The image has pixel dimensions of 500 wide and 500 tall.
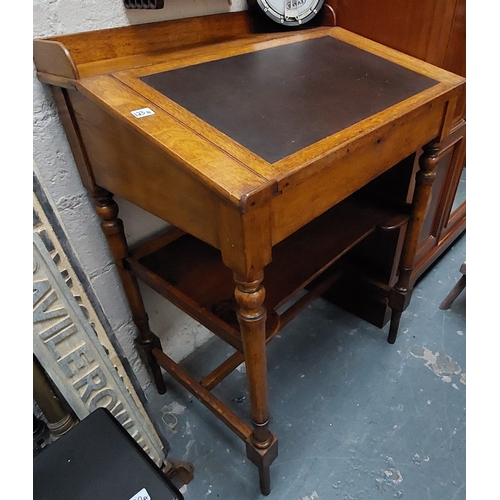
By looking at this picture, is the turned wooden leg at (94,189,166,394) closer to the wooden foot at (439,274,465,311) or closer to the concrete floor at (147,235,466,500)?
the concrete floor at (147,235,466,500)

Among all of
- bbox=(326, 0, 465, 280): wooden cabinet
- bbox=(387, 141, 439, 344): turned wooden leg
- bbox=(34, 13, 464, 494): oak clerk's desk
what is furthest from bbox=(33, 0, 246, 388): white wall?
bbox=(387, 141, 439, 344): turned wooden leg

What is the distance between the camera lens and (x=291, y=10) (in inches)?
45.1

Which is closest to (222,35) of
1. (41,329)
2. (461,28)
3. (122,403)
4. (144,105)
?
(144,105)

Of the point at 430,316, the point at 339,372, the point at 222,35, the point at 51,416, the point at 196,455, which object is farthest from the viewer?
the point at 430,316

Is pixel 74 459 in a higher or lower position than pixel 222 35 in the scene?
lower

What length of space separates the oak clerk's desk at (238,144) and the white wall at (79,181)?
3 centimetres

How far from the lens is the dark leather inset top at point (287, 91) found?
0.75 m

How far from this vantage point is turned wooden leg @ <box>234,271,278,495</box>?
0.76 metres

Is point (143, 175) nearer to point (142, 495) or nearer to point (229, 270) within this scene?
point (229, 270)

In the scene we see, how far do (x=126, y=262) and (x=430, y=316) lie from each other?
124 cm

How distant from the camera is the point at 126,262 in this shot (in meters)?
1.12

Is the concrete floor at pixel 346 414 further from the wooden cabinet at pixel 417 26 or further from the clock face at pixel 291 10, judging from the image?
the clock face at pixel 291 10

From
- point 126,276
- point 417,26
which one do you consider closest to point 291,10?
point 417,26

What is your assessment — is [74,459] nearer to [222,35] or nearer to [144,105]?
[144,105]
